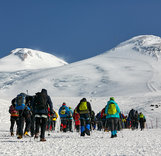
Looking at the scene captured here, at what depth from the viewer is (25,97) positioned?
1063cm

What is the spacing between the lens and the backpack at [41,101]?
32.3ft

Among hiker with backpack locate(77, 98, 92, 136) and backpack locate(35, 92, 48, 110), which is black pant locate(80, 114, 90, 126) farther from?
backpack locate(35, 92, 48, 110)

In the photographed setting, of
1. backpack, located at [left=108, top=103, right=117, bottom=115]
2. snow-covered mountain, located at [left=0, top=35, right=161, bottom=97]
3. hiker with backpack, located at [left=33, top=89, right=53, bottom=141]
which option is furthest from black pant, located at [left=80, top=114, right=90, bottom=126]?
snow-covered mountain, located at [left=0, top=35, right=161, bottom=97]

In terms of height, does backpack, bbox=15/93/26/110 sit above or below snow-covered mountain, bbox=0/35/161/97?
below

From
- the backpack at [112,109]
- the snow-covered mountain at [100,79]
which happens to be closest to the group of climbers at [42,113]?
the backpack at [112,109]

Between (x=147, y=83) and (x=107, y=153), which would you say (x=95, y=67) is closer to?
(x=147, y=83)

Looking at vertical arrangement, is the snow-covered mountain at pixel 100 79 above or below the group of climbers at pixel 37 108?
above

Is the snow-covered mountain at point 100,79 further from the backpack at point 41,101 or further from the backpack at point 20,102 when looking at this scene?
the backpack at point 41,101

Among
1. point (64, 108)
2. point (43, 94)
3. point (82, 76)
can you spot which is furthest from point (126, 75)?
point (43, 94)

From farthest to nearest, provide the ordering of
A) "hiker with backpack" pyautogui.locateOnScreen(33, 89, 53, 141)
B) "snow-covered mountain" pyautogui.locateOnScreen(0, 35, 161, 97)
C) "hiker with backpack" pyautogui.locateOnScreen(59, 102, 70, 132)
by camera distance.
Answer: "snow-covered mountain" pyautogui.locateOnScreen(0, 35, 161, 97)
"hiker with backpack" pyautogui.locateOnScreen(59, 102, 70, 132)
"hiker with backpack" pyautogui.locateOnScreen(33, 89, 53, 141)

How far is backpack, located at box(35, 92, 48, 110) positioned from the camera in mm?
9836

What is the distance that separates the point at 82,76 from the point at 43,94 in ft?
362

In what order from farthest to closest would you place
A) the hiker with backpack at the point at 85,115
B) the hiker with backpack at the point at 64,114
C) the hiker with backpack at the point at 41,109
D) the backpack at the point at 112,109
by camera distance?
the hiker with backpack at the point at 64,114 < the hiker with backpack at the point at 85,115 < the backpack at the point at 112,109 < the hiker with backpack at the point at 41,109

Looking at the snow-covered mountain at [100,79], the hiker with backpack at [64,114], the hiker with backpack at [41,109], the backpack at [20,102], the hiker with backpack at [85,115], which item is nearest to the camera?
the hiker with backpack at [41,109]
